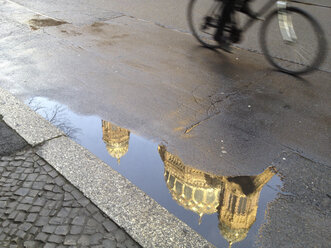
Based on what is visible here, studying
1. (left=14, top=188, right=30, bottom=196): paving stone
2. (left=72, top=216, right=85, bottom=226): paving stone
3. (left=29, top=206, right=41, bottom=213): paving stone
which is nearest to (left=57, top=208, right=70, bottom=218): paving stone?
(left=72, top=216, right=85, bottom=226): paving stone

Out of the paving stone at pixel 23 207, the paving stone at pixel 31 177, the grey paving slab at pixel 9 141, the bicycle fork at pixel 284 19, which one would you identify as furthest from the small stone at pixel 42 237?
the bicycle fork at pixel 284 19

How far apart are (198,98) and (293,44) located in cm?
341

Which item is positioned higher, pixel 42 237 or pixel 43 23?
pixel 42 237

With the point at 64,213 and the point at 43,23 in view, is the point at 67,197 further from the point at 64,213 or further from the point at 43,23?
the point at 43,23

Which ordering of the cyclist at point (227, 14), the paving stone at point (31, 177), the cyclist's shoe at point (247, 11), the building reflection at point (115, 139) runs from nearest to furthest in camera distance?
1. the paving stone at point (31, 177)
2. the building reflection at point (115, 139)
3. the cyclist's shoe at point (247, 11)
4. the cyclist at point (227, 14)

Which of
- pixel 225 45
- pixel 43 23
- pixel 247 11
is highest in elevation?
pixel 247 11

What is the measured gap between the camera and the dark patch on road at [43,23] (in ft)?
33.2

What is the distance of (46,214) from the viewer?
3.78 m

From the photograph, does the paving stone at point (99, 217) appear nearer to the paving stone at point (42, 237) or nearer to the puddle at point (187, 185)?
the paving stone at point (42, 237)

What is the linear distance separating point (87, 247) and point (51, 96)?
3674 millimetres

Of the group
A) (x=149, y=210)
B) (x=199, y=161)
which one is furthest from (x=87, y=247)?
(x=199, y=161)

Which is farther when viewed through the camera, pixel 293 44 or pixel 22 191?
pixel 293 44

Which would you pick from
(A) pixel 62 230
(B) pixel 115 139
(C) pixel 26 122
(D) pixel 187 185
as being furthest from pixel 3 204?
(D) pixel 187 185

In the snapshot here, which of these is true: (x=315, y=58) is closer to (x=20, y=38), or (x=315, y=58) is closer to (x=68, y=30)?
(x=68, y=30)
